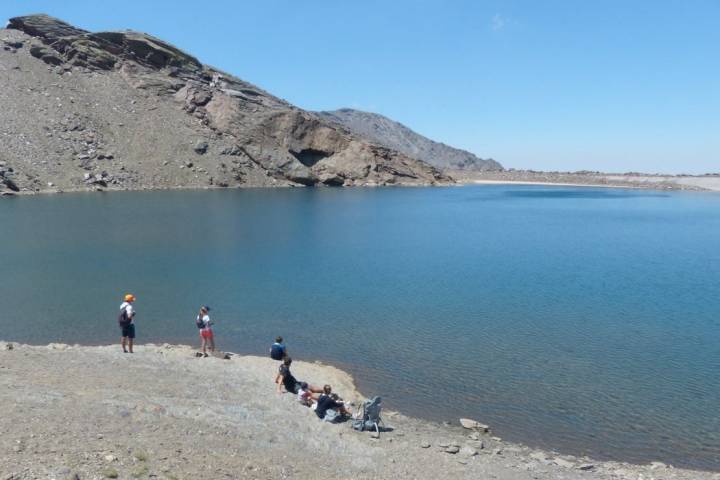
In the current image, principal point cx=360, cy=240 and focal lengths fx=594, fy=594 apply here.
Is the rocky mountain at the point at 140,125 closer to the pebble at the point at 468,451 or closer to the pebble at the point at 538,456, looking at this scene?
the pebble at the point at 468,451

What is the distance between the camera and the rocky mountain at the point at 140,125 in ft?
308

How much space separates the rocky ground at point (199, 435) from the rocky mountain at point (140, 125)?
77.0 m

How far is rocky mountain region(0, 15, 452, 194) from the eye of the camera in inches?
3696

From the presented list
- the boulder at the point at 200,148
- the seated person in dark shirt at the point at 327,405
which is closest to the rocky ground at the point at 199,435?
the seated person in dark shirt at the point at 327,405

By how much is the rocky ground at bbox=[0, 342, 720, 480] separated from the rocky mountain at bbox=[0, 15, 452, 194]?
7702 cm

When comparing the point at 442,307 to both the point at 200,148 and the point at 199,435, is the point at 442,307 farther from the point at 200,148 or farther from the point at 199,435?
the point at 200,148

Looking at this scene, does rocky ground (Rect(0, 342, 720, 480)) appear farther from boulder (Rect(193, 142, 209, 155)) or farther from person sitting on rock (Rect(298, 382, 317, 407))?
boulder (Rect(193, 142, 209, 155))

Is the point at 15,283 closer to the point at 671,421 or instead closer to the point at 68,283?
the point at 68,283

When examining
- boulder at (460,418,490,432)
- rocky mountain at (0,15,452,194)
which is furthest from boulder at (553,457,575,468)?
rocky mountain at (0,15,452,194)

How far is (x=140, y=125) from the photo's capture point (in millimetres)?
108750

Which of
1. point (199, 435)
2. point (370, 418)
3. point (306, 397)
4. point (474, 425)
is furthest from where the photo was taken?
point (474, 425)

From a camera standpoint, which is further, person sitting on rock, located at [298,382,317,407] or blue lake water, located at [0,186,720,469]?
blue lake water, located at [0,186,720,469]

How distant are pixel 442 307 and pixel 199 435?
19.4 m

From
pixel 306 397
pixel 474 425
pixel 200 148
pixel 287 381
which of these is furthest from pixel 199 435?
pixel 200 148
